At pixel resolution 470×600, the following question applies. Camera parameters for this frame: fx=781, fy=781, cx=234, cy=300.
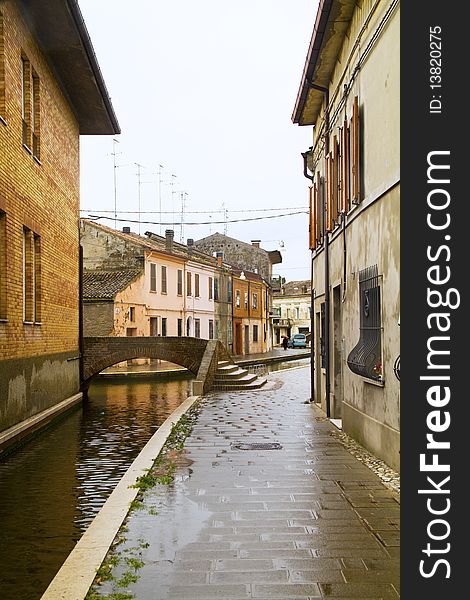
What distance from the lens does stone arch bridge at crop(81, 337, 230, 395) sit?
76.1 feet

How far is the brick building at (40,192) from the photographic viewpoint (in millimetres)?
13062

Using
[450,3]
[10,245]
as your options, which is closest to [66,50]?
[10,245]

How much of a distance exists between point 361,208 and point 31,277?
7.59m

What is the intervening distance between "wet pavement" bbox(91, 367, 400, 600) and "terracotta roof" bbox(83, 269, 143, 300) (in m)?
26.0

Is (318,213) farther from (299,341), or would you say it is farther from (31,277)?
(299,341)

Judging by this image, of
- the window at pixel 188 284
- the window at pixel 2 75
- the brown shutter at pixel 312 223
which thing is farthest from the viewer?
the window at pixel 188 284

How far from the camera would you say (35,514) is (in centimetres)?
842

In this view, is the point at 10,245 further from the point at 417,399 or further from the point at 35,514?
the point at 417,399

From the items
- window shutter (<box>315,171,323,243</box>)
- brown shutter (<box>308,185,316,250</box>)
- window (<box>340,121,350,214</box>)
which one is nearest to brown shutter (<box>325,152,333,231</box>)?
window shutter (<box>315,171,323,243</box>)

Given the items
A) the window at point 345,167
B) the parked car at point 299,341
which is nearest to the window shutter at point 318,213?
the window at point 345,167

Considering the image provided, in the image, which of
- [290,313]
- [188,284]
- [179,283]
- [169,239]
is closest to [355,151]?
[179,283]

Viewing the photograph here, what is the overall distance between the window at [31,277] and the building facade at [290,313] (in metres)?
75.8

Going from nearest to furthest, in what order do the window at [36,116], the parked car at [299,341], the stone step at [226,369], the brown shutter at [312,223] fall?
the window at [36,116] → the brown shutter at [312,223] → the stone step at [226,369] → the parked car at [299,341]

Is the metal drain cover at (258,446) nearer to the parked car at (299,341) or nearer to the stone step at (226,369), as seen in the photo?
the stone step at (226,369)
